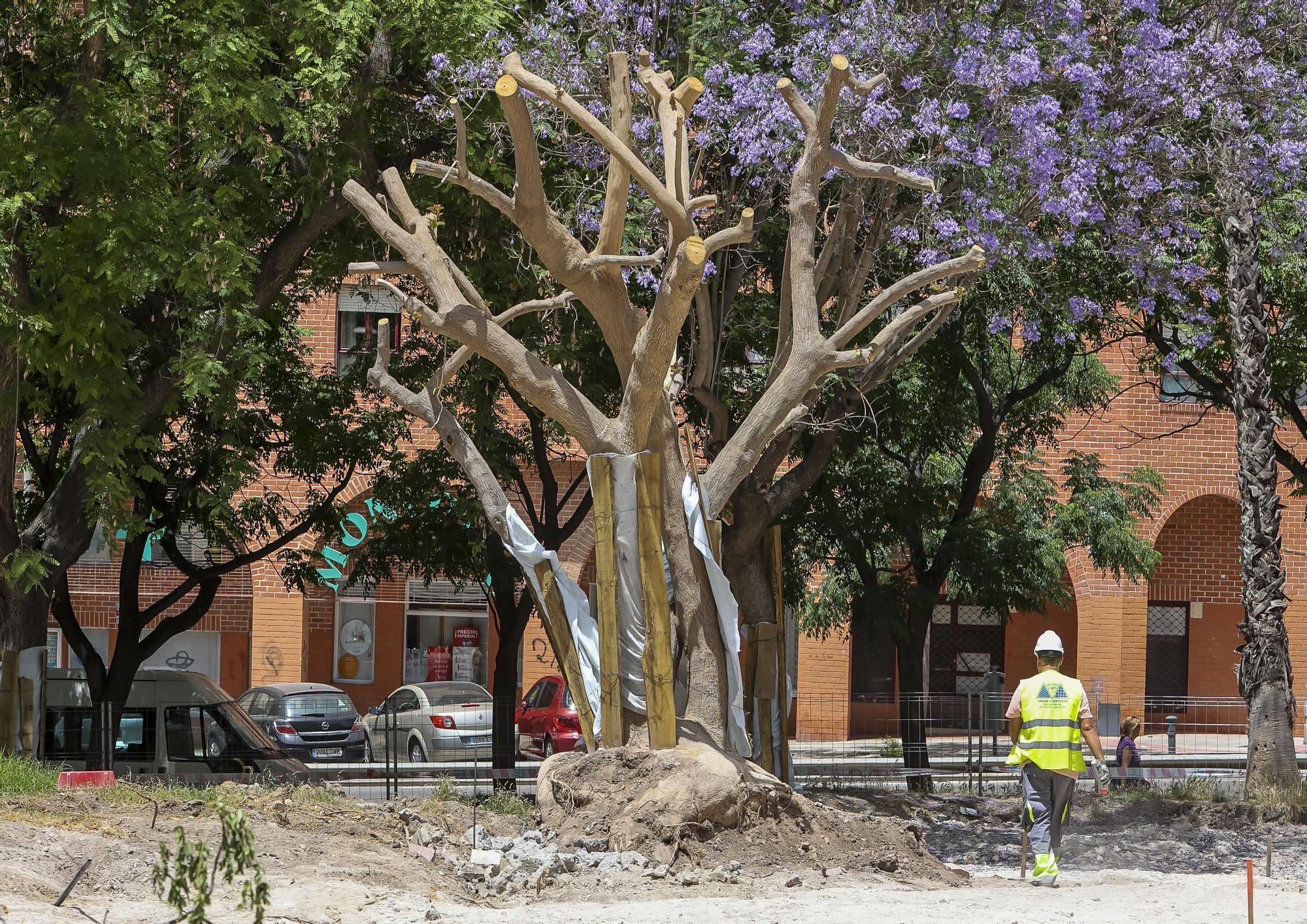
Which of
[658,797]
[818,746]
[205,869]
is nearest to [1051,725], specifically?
[658,797]

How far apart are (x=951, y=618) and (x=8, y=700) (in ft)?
78.5

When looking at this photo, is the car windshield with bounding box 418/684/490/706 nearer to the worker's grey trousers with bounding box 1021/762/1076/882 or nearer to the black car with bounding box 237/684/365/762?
the black car with bounding box 237/684/365/762

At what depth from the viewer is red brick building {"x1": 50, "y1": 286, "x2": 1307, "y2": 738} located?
103 ft

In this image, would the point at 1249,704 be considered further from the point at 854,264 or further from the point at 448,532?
the point at 448,532

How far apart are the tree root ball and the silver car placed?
12.6 m

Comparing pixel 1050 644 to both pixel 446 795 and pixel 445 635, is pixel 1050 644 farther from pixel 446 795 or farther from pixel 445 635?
pixel 445 635

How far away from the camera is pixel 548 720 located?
26.6 m

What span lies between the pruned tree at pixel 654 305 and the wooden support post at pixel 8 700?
534 cm

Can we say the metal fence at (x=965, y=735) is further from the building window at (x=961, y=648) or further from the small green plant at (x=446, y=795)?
the small green plant at (x=446, y=795)

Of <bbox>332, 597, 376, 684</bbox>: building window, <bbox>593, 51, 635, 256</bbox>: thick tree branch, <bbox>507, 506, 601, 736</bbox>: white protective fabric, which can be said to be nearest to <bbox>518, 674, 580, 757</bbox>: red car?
<bbox>332, 597, 376, 684</bbox>: building window

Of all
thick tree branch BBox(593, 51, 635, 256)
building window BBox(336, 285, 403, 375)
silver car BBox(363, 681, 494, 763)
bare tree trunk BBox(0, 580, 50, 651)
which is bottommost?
silver car BBox(363, 681, 494, 763)

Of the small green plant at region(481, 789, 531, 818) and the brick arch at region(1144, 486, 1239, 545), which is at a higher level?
the brick arch at region(1144, 486, 1239, 545)

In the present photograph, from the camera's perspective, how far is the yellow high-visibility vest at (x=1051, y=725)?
10.5m

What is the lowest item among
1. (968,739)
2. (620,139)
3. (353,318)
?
(968,739)
